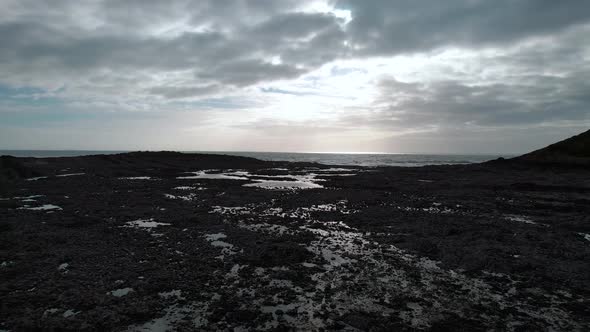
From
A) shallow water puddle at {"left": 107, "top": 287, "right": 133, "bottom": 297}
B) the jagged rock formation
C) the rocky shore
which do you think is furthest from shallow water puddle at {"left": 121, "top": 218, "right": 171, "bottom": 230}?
the jagged rock formation

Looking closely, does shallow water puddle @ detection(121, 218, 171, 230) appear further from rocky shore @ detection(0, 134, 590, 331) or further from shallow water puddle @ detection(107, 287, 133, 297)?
shallow water puddle @ detection(107, 287, 133, 297)

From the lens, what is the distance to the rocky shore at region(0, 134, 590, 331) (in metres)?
8.17

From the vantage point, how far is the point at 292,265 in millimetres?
11797

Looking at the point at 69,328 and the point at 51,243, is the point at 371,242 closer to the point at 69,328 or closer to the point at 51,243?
the point at 69,328

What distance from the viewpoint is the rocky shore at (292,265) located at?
322 inches

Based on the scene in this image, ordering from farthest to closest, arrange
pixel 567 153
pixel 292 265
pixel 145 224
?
pixel 567 153, pixel 145 224, pixel 292 265

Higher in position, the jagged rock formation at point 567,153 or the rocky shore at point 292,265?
the jagged rock formation at point 567,153

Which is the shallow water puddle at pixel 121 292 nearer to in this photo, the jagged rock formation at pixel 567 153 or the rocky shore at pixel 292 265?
the rocky shore at pixel 292 265

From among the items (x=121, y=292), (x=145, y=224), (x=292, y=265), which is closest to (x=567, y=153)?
(x=292, y=265)

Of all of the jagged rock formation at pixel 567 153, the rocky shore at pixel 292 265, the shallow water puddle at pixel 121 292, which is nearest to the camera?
the rocky shore at pixel 292 265

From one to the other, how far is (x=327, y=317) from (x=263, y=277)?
121 inches

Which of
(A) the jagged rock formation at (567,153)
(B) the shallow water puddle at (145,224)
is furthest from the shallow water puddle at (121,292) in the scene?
(A) the jagged rock formation at (567,153)

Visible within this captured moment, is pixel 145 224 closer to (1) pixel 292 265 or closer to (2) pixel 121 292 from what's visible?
(2) pixel 121 292

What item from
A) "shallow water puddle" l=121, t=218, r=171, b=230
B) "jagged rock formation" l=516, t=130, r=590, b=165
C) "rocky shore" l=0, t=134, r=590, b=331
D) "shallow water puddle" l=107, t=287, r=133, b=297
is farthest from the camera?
"jagged rock formation" l=516, t=130, r=590, b=165
